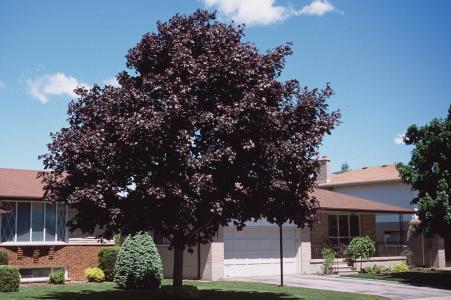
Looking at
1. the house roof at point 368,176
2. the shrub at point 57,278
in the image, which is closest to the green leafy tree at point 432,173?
the shrub at point 57,278

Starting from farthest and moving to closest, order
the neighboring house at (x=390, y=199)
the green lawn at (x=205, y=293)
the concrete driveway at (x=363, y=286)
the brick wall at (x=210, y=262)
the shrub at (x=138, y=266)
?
the neighboring house at (x=390, y=199), the brick wall at (x=210, y=262), the shrub at (x=138, y=266), the concrete driveway at (x=363, y=286), the green lawn at (x=205, y=293)

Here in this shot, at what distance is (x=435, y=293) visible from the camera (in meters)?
21.1

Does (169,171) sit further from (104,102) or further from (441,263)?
(441,263)

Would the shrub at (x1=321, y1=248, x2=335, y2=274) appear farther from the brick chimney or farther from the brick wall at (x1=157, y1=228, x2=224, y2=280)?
the brick chimney

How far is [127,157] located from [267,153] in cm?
363

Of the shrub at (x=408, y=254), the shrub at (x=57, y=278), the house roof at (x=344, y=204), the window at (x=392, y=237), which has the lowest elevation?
the shrub at (x=57, y=278)

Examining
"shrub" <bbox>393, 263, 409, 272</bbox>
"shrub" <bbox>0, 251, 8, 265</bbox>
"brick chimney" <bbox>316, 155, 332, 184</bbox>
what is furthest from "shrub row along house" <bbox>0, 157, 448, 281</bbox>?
"brick chimney" <bbox>316, 155, 332, 184</bbox>

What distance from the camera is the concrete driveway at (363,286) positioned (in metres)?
20.5

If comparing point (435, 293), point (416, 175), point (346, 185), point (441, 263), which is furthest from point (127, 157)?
point (346, 185)

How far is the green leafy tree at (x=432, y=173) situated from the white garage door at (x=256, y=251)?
6.58 meters

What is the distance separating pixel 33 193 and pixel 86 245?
334cm

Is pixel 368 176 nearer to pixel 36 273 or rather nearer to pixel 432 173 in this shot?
pixel 432 173

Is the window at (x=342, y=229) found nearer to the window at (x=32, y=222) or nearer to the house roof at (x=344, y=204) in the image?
the house roof at (x=344, y=204)

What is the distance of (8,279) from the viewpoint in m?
19.0
